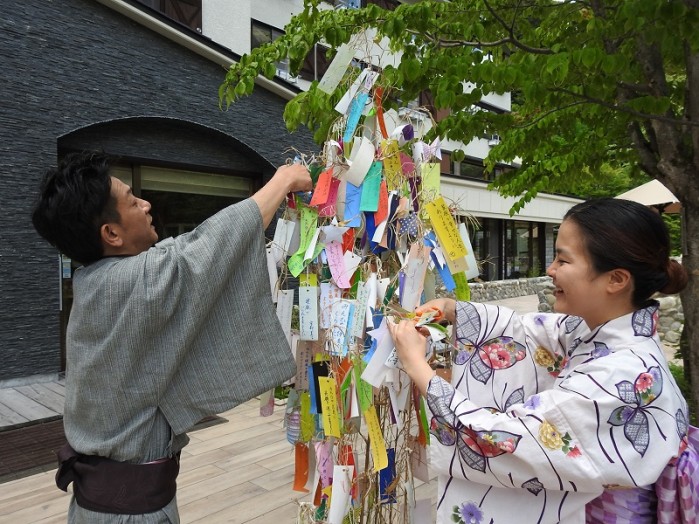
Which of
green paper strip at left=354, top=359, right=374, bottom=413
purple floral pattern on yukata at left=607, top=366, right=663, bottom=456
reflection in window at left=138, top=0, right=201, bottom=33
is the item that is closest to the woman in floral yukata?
purple floral pattern on yukata at left=607, top=366, right=663, bottom=456

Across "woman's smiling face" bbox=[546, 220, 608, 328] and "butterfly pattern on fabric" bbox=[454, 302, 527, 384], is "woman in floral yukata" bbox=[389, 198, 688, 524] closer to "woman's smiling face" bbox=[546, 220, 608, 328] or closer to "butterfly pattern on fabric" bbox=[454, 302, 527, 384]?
"woman's smiling face" bbox=[546, 220, 608, 328]

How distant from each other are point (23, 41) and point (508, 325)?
229 inches

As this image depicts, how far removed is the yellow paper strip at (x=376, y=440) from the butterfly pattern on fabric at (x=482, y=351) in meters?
0.36

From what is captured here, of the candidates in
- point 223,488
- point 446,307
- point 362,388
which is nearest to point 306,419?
point 362,388

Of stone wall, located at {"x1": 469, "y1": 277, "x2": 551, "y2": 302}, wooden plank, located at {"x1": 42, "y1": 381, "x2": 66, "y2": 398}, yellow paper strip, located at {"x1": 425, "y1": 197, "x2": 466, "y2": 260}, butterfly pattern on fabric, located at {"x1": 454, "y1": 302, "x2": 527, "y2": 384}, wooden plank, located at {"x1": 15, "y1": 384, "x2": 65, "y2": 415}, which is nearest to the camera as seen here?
butterfly pattern on fabric, located at {"x1": 454, "y1": 302, "x2": 527, "y2": 384}

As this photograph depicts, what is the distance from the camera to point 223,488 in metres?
3.11

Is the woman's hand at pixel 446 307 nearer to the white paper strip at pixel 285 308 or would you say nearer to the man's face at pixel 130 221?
the white paper strip at pixel 285 308

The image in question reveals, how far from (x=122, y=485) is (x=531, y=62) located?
101 inches

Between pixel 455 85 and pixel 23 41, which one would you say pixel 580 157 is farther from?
pixel 23 41

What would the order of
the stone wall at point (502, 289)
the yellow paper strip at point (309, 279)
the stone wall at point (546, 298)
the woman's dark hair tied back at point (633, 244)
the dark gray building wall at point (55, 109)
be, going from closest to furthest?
the woman's dark hair tied back at point (633, 244) < the yellow paper strip at point (309, 279) < the dark gray building wall at point (55, 109) < the stone wall at point (546, 298) < the stone wall at point (502, 289)

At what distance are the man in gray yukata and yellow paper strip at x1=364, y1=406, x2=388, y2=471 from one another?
43 cm

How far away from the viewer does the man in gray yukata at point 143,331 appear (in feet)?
3.88

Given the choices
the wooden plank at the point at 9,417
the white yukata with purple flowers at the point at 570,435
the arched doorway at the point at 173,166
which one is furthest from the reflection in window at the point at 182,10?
the white yukata with purple flowers at the point at 570,435

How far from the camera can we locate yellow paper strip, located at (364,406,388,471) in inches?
62.7
